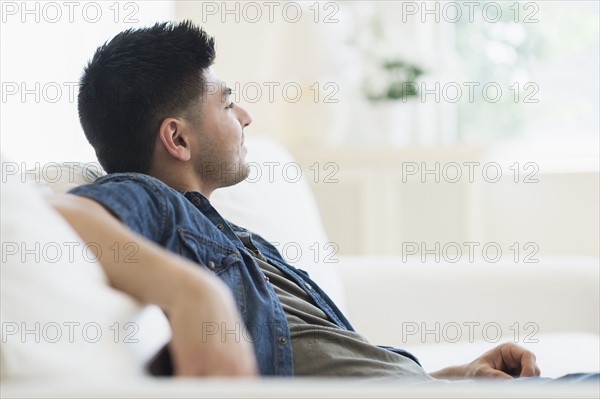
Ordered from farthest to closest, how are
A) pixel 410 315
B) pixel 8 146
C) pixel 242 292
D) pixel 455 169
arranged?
pixel 455 169
pixel 410 315
pixel 8 146
pixel 242 292

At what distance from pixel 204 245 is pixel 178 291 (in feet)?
0.85

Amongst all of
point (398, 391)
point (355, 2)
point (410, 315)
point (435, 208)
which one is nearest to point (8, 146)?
point (410, 315)

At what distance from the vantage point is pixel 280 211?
1786mm

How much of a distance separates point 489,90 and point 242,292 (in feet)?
9.27

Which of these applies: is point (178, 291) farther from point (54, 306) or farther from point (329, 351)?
point (329, 351)

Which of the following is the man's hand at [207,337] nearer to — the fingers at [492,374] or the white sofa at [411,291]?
the white sofa at [411,291]

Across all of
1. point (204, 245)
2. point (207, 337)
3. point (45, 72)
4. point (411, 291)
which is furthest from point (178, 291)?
point (45, 72)

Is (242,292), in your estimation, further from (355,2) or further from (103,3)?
(355,2)

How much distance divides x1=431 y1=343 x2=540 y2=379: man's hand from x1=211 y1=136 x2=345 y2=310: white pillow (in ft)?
1.20

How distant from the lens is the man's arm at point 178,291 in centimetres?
77

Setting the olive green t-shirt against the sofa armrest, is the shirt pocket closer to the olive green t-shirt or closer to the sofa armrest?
the olive green t-shirt

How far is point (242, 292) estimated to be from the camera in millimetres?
1080

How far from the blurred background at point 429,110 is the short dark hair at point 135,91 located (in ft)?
5.64

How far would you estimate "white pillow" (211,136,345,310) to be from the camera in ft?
5.51
